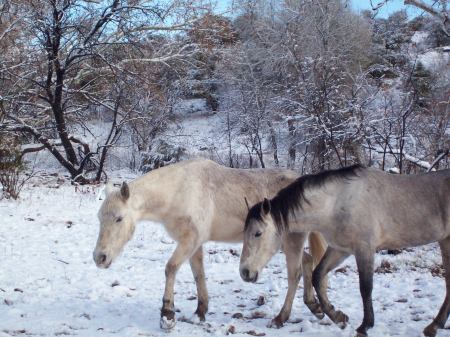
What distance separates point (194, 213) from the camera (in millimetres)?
4832

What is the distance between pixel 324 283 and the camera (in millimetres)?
4699

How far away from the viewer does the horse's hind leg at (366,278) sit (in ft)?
13.8

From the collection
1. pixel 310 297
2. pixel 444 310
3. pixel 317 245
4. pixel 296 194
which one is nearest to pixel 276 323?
pixel 310 297

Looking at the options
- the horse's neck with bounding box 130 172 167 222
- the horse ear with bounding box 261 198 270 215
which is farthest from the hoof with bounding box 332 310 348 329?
the horse's neck with bounding box 130 172 167 222

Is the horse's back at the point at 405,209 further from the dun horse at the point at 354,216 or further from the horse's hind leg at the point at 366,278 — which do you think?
the horse's hind leg at the point at 366,278

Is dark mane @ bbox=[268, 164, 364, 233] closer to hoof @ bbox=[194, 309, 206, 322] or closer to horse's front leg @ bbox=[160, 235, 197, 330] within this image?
horse's front leg @ bbox=[160, 235, 197, 330]

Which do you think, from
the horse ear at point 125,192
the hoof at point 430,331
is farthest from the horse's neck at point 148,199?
the hoof at point 430,331

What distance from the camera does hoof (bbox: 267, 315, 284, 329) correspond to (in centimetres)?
470

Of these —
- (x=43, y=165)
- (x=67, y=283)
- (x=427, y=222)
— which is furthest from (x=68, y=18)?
(x=427, y=222)

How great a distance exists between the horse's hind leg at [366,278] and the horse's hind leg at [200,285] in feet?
5.01

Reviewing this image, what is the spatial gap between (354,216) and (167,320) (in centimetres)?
190

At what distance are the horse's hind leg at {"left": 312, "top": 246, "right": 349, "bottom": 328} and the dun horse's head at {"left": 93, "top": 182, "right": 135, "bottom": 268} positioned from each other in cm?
174

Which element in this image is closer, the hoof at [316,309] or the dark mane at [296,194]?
the dark mane at [296,194]

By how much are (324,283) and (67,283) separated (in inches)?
129
